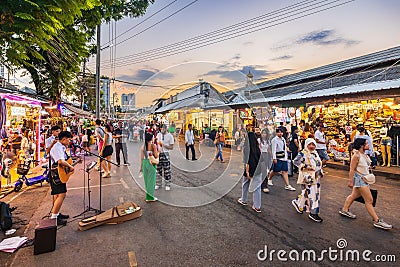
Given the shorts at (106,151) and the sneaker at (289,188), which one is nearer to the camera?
the sneaker at (289,188)

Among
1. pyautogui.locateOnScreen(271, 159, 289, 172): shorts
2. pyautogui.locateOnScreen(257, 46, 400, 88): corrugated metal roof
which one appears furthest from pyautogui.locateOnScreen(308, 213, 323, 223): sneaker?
pyautogui.locateOnScreen(257, 46, 400, 88): corrugated metal roof

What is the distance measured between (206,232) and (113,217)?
5.74ft

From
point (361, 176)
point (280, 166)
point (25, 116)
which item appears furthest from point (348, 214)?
point (25, 116)

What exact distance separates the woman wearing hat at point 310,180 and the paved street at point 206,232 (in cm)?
22

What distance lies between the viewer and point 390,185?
7895 millimetres

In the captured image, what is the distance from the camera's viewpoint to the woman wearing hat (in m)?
4.80

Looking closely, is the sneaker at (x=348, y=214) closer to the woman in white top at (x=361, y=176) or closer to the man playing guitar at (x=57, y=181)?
the woman in white top at (x=361, y=176)

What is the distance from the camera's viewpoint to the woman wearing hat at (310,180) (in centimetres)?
480

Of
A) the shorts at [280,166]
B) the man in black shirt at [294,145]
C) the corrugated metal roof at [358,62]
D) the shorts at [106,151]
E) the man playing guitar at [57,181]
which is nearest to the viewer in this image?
the man playing guitar at [57,181]

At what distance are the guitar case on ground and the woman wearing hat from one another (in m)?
3.31

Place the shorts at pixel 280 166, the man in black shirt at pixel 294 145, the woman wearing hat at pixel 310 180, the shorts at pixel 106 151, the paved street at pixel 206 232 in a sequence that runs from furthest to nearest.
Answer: the man in black shirt at pixel 294 145
the shorts at pixel 106 151
the shorts at pixel 280 166
the woman wearing hat at pixel 310 180
the paved street at pixel 206 232

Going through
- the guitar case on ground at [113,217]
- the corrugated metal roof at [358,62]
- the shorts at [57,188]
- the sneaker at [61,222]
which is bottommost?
the sneaker at [61,222]

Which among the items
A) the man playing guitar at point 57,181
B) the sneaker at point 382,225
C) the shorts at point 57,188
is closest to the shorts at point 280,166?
the sneaker at point 382,225

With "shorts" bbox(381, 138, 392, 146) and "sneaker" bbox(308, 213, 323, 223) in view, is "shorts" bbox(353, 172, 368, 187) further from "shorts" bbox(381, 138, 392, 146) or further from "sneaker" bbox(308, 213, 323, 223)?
"shorts" bbox(381, 138, 392, 146)
